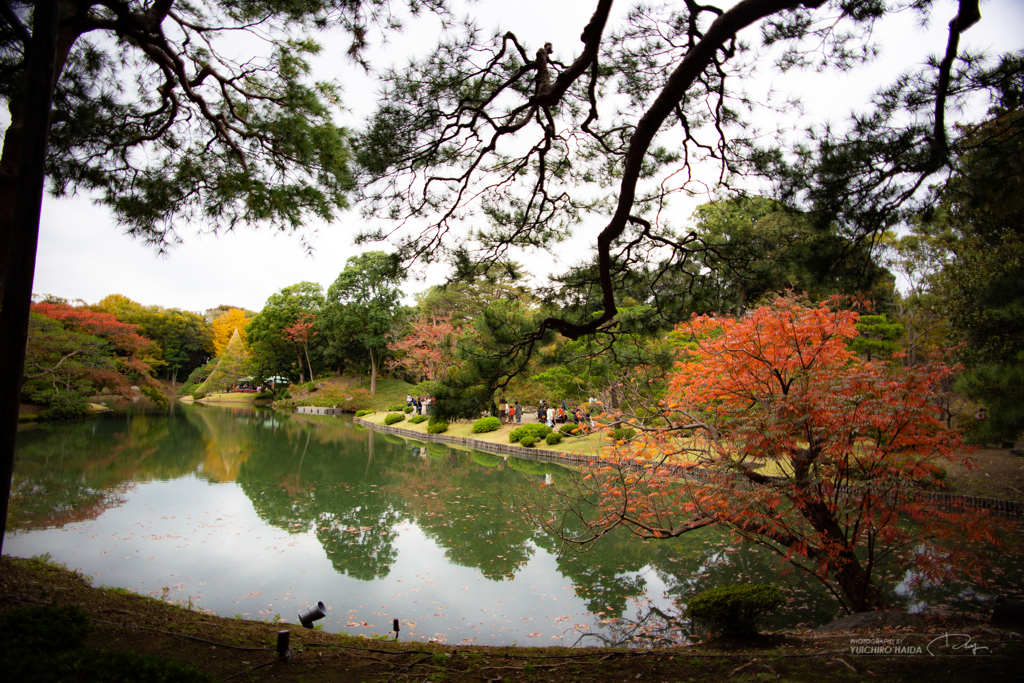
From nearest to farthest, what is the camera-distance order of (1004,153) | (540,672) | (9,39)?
(1004,153)
(540,672)
(9,39)

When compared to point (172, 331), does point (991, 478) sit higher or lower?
lower

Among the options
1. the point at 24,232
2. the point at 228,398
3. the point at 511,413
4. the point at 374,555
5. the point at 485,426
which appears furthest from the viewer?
the point at 228,398

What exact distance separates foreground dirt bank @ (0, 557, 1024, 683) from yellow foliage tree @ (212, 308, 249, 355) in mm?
34402

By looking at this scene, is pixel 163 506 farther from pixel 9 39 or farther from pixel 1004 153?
pixel 1004 153

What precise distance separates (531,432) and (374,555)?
7.51m

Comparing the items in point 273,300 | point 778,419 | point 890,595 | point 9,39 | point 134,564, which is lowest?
point 890,595

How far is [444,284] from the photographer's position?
11.5ft

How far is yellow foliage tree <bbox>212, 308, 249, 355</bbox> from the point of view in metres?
34.6

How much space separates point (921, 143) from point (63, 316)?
18.4 m

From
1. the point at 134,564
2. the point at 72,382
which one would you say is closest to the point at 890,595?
the point at 134,564

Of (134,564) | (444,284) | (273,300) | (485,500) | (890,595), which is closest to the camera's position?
(444,284)

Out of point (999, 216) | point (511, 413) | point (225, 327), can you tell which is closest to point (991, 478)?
point (999, 216)

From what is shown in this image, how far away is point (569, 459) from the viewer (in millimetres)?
11539

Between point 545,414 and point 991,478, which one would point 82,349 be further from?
point 991,478
